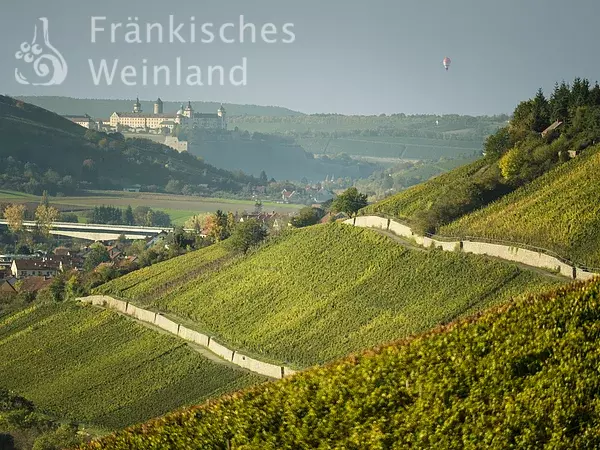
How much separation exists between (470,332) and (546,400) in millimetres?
3597

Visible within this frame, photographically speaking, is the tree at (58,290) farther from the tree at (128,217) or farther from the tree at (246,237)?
the tree at (128,217)

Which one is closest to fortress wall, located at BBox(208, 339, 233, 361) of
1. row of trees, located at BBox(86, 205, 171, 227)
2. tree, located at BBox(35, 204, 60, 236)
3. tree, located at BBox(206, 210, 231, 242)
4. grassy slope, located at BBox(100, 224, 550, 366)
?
grassy slope, located at BBox(100, 224, 550, 366)

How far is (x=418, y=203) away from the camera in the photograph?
57.2 metres

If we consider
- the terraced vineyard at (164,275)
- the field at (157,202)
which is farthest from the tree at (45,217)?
the terraced vineyard at (164,275)

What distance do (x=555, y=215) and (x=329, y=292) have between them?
9592 millimetres

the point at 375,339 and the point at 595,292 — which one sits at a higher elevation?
the point at 595,292

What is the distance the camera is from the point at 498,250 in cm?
4612

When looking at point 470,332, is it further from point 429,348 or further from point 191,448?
point 191,448

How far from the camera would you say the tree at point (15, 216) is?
136 meters

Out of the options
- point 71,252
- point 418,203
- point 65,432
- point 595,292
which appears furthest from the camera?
point 71,252

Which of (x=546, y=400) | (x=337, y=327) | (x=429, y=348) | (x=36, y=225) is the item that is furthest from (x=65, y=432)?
(x=36, y=225)

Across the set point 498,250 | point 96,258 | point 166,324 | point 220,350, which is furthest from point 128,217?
point 498,250

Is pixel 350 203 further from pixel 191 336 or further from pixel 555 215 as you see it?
pixel 555 215

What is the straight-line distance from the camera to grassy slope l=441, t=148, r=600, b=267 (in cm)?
4347
